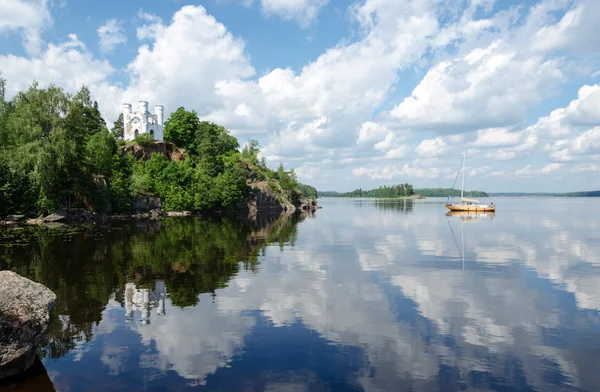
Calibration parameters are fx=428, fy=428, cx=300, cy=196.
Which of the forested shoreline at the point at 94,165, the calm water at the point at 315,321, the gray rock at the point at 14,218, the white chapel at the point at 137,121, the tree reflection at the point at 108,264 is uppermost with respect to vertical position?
the white chapel at the point at 137,121

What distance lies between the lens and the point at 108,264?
1291 inches

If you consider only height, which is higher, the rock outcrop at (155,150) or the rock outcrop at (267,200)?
the rock outcrop at (155,150)

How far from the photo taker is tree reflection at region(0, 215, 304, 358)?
2020 centimetres

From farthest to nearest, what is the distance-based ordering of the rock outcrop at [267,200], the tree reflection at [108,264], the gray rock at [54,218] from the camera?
the rock outcrop at [267,200] < the gray rock at [54,218] < the tree reflection at [108,264]

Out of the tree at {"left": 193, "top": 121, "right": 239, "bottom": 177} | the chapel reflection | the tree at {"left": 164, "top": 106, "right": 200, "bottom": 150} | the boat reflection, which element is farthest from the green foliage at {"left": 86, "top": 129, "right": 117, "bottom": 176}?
the boat reflection

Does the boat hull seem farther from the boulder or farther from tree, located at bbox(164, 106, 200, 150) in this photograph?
the boulder

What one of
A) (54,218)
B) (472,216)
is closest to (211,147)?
(54,218)

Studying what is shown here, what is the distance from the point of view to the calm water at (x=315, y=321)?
13820mm

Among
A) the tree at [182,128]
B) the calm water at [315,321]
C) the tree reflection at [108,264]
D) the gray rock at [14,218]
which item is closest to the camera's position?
the calm water at [315,321]

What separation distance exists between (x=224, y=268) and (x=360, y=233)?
32.2 m

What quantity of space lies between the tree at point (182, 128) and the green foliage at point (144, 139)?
1881cm

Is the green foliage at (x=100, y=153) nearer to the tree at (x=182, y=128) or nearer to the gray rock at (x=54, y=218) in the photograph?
the gray rock at (x=54, y=218)

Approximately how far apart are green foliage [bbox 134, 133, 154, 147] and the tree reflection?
65.0 metres

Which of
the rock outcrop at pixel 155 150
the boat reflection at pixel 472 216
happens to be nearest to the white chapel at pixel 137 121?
the rock outcrop at pixel 155 150
